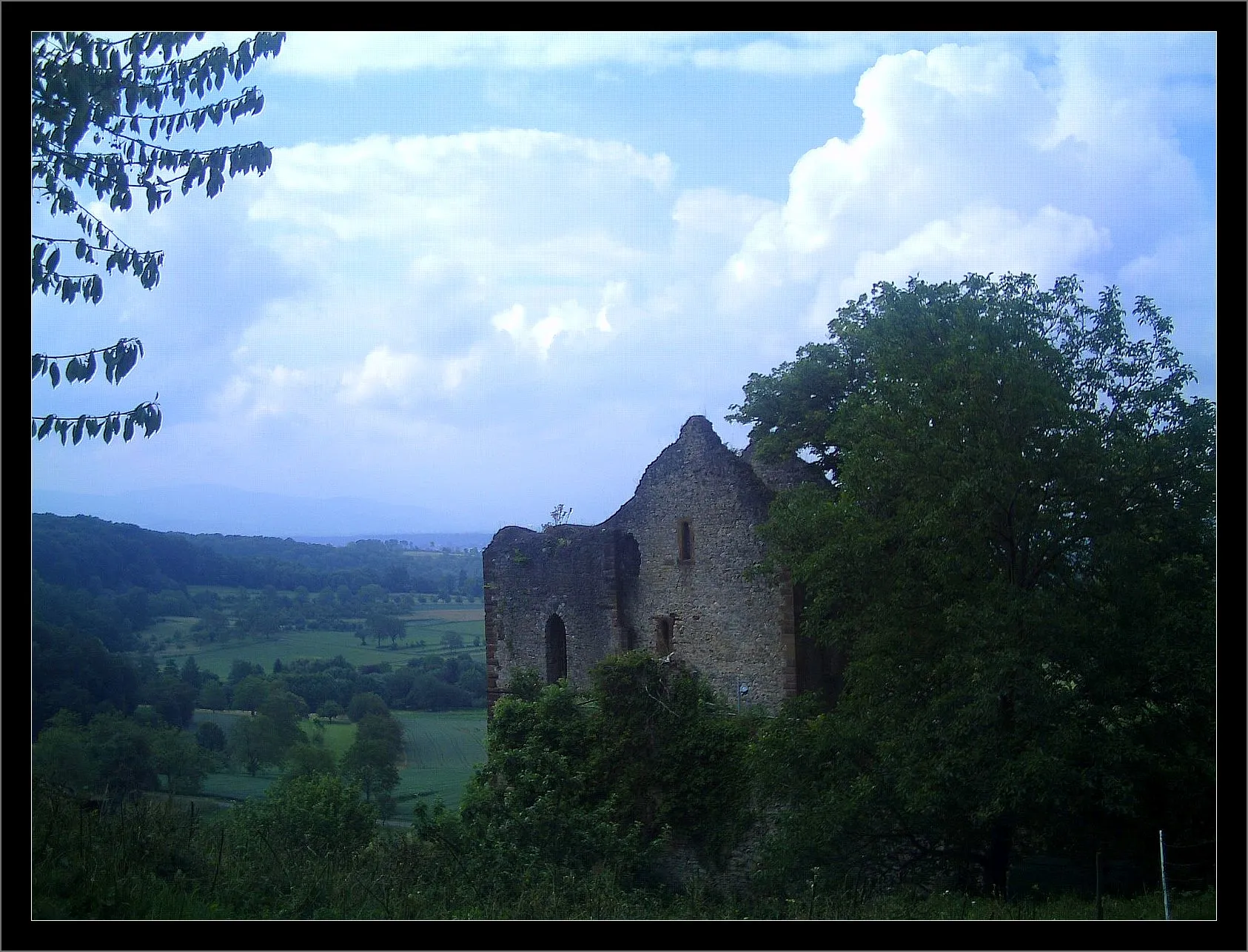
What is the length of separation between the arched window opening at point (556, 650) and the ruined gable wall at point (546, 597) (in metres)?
0.10

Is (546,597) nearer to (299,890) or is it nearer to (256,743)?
(256,743)

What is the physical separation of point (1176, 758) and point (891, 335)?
586cm

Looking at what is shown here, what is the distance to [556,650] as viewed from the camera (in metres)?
20.1

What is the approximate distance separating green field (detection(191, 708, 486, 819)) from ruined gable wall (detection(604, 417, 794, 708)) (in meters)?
3.91

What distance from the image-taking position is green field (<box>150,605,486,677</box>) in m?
15.5

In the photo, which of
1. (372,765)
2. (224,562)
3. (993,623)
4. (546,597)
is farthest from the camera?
(546,597)

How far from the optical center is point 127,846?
22.4 feet

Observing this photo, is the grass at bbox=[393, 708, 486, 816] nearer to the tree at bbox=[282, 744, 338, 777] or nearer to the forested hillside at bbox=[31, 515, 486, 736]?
the forested hillside at bbox=[31, 515, 486, 736]

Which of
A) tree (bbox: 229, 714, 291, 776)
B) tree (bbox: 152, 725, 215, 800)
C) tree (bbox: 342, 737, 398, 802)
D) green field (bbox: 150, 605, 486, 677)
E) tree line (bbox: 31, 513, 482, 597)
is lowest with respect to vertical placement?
tree (bbox: 342, 737, 398, 802)

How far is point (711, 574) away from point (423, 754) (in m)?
6.28

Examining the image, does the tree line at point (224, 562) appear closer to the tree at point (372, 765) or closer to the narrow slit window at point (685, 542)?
the tree at point (372, 765)

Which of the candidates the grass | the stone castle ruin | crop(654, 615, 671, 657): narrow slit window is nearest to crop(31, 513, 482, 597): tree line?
the stone castle ruin

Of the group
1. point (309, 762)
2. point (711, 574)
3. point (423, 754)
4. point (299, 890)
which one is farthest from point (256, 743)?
point (299, 890)

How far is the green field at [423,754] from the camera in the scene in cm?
1572
